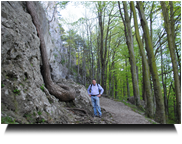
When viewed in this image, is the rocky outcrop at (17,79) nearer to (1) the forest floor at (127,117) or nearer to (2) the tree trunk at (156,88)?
(1) the forest floor at (127,117)

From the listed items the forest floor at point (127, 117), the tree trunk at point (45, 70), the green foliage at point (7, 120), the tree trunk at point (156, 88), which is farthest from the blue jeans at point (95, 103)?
the green foliage at point (7, 120)

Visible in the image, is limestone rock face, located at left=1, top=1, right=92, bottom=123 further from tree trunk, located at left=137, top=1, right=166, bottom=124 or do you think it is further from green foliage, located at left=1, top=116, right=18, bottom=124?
tree trunk, located at left=137, top=1, right=166, bottom=124

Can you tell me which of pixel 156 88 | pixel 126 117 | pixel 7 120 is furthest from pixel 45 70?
pixel 156 88

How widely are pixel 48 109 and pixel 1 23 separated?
2.73 m

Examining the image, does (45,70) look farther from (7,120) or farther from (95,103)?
(7,120)

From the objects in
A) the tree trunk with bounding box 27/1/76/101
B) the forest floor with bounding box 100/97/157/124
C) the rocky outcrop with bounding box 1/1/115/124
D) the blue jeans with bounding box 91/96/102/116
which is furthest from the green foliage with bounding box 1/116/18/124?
the forest floor with bounding box 100/97/157/124

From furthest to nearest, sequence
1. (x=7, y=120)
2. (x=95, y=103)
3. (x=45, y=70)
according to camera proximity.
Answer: (x=95, y=103) < (x=45, y=70) < (x=7, y=120)

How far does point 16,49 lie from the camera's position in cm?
364

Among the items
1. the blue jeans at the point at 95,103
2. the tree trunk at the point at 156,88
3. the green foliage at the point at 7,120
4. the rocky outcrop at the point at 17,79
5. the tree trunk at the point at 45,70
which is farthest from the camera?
the tree trunk at the point at 156,88

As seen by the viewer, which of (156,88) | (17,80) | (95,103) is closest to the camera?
(17,80)

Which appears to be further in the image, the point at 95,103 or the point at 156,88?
the point at 156,88

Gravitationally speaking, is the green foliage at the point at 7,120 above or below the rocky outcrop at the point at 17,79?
below
